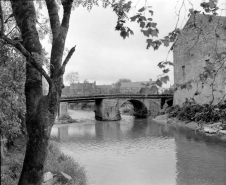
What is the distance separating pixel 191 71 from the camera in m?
27.0

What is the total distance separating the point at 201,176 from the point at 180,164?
174 centimetres

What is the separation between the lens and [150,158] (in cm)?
1266

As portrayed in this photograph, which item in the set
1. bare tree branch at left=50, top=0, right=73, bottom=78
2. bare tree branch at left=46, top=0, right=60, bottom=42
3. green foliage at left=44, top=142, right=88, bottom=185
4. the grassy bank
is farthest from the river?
bare tree branch at left=46, top=0, right=60, bottom=42

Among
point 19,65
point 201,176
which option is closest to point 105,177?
point 201,176

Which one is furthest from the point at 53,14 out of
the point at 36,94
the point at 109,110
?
the point at 109,110

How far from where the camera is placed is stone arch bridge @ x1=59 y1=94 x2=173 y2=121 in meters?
31.1

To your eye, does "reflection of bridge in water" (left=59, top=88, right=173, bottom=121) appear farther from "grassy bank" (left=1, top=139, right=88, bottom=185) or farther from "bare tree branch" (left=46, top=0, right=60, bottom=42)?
"bare tree branch" (left=46, top=0, right=60, bottom=42)

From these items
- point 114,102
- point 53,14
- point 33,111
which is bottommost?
point 33,111

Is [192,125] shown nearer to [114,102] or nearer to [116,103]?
[116,103]

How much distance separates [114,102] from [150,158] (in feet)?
64.2

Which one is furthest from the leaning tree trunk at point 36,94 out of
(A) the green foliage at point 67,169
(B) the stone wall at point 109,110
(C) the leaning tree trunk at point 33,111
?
(B) the stone wall at point 109,110

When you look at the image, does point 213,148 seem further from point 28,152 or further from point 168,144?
point 28,152

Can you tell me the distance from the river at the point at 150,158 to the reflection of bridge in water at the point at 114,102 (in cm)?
1164

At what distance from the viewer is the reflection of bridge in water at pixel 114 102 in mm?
31116
